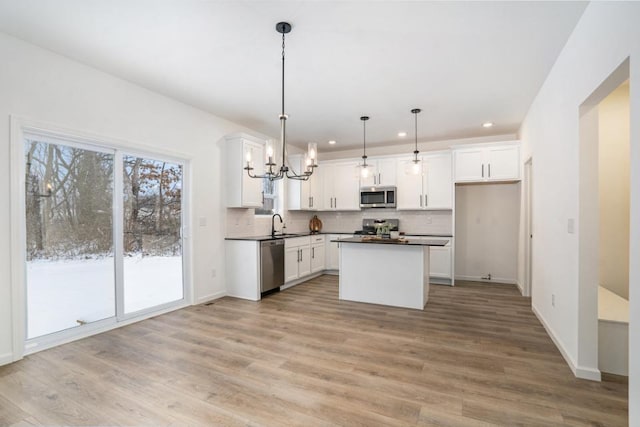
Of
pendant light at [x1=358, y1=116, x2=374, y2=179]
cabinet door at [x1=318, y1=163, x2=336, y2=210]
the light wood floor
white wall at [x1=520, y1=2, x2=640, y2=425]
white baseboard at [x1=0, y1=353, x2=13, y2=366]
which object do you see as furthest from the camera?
cabinet door at [x1=318, y1=163, x2=336, y2=210]

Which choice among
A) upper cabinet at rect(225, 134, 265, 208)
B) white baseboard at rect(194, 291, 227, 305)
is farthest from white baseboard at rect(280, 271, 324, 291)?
upper cabinet at rect(225, 134, 265, 208)

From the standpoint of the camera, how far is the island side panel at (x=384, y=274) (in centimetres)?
415

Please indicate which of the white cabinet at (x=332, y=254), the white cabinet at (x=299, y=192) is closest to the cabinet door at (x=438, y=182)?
the white cabinet at (x=332, y=254)

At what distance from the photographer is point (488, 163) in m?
5.32

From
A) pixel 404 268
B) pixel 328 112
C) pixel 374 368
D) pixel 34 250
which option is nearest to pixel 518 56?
pixel 328 112

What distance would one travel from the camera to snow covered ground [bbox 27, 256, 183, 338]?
2.95m

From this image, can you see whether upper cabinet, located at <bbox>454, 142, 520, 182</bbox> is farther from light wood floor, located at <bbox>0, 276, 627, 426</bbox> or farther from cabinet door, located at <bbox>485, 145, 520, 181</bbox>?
light wood floor, located at <bbox>0, 276, 627, 426</bbox>

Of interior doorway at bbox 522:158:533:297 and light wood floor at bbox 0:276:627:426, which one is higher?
interior doorway at bbox 522:158:533:297

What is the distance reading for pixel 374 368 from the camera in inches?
99.3

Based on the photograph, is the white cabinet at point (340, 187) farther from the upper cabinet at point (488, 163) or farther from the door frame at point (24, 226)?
the door frame at point (24, 226)

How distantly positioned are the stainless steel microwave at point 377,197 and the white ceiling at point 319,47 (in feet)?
6.71

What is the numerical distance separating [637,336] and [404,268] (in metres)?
2.74

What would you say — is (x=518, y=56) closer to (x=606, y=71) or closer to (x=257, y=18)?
(x=606, y=71)

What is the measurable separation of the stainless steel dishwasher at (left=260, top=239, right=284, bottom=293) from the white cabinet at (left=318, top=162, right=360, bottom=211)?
1.98 meters
